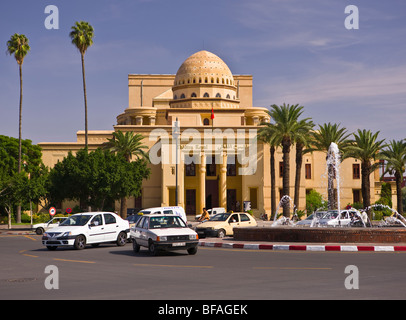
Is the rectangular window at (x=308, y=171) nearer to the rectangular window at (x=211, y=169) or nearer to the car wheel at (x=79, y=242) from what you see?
the rectangular window at (x=211, y=169)

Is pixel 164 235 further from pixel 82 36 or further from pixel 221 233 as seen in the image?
pixel 82 36

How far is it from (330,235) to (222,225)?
680 cm

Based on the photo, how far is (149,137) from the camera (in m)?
65.4

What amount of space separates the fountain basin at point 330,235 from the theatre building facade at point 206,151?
102ft

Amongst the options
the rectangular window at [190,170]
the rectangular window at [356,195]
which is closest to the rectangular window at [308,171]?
the rectangular window at [356,195]

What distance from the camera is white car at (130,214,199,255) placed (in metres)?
17.3

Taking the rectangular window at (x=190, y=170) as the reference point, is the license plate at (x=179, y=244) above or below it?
below

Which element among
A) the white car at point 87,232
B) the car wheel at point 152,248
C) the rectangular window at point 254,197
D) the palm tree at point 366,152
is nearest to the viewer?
the car wheel at point 152,248

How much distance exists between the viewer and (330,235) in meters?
20.4

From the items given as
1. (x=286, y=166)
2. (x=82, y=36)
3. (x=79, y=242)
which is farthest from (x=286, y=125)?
(x=79, y=242)

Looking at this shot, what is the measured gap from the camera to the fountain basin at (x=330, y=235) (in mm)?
19922

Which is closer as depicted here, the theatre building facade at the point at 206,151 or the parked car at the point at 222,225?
the parked car at the point at 222,225

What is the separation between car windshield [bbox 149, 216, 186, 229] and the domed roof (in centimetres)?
5355
